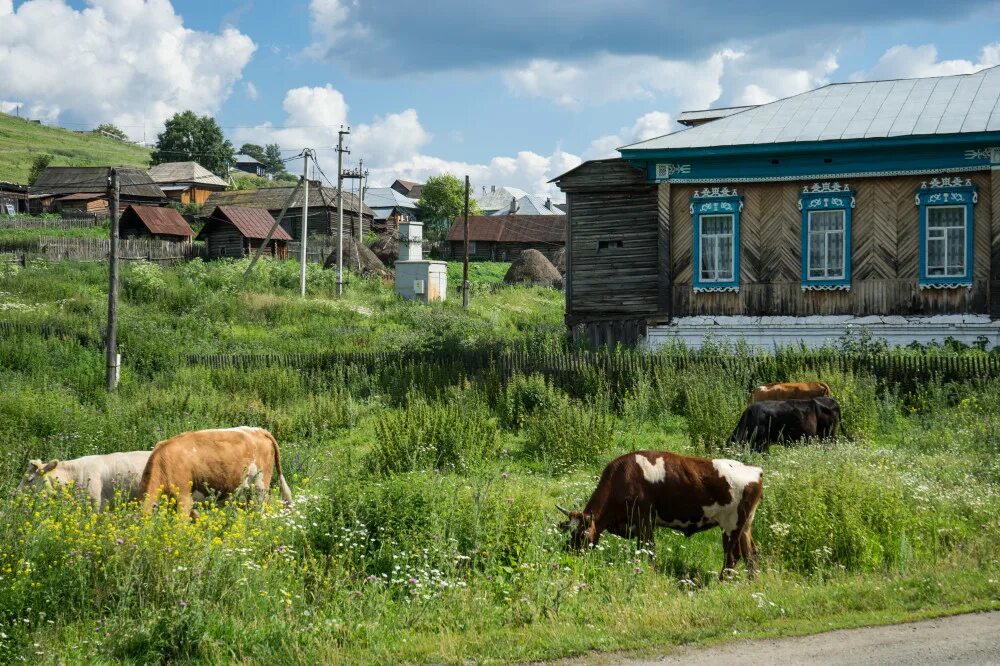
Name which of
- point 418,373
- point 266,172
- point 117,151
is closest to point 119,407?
point 418,373

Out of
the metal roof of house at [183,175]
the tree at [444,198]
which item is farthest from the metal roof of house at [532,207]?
the metal roof of house at [183,175]

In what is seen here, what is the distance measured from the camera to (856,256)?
2234 cm

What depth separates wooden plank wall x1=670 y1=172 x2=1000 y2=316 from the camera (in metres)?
21.5

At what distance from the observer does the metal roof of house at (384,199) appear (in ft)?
349

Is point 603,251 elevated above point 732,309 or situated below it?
above

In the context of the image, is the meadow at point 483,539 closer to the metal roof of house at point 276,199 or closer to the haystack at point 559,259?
the haystack at point 559,259

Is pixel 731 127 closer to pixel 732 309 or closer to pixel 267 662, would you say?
pixel 732 309

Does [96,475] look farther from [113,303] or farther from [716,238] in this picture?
[716,238]

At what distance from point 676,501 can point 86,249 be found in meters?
45.9

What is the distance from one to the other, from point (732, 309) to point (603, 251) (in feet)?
12.2

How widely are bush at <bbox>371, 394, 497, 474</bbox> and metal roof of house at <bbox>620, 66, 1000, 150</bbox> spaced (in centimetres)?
1060

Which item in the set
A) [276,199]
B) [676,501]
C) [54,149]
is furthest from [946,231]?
[54,149]

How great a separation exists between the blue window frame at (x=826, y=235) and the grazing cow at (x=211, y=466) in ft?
48.9

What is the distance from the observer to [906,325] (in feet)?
71.7
